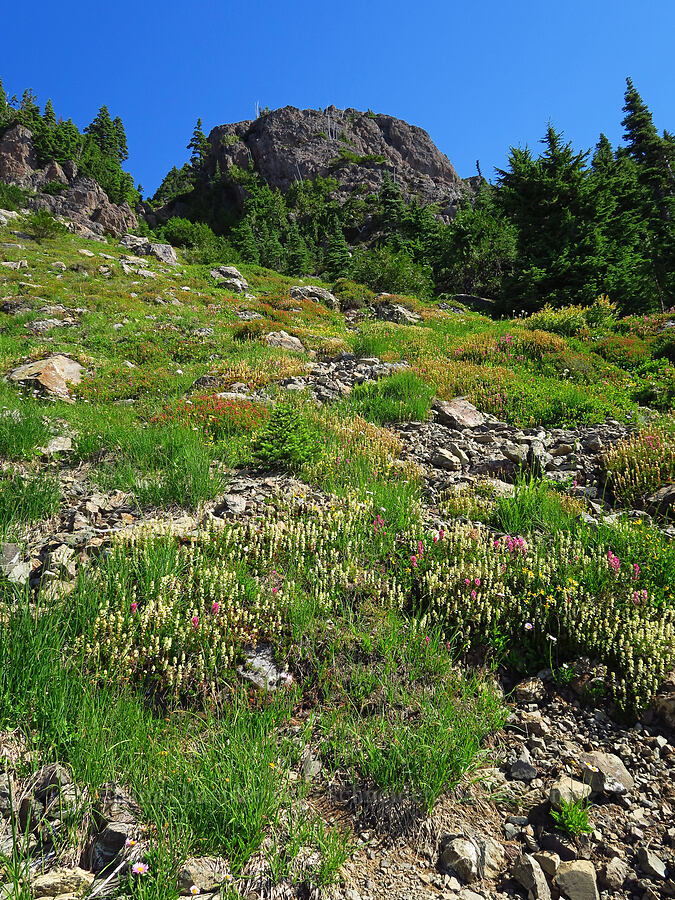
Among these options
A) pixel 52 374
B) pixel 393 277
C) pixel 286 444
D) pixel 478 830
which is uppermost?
pixel 393 277

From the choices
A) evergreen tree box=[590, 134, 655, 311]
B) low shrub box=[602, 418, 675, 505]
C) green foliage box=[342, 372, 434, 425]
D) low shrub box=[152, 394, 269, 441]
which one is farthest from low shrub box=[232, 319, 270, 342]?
evergreen tree box=[590, 134, 655, 311]

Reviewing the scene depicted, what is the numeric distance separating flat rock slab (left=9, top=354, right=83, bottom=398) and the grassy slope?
5.30 feet

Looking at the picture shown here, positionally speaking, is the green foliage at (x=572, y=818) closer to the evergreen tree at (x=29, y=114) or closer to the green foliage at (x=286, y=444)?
the green foliage at (x=286, y=444)

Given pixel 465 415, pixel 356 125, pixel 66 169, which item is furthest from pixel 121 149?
pixel 465 415

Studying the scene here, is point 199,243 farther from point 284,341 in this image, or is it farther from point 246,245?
point 284,341

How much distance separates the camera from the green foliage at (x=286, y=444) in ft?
20.0

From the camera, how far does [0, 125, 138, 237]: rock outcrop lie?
76688 mm

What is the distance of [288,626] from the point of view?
347 centimetres

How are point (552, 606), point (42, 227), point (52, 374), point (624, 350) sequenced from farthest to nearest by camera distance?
point (42, 227) → point (624, 350) → point (52, 374) → point (552, 606)

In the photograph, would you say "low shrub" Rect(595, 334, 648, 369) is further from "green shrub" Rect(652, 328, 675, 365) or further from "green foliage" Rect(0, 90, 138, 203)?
"green foliage" Rect(0, 90, 138, 203)

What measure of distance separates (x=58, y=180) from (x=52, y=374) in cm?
9692

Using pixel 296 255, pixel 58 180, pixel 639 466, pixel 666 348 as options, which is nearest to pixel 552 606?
pixel 639 466

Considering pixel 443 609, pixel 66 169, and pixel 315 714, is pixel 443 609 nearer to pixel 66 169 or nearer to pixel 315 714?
pixel 315 714

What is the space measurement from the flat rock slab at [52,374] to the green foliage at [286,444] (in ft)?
18.4
